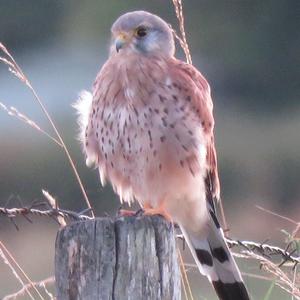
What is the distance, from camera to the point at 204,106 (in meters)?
5.45

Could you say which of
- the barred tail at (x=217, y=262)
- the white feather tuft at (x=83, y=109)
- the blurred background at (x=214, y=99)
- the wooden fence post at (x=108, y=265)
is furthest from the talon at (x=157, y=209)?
the blurred background at (x=214, y=99)

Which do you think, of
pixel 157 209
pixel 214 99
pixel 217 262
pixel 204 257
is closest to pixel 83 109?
pixel 157 209

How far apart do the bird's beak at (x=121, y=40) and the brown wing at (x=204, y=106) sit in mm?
220

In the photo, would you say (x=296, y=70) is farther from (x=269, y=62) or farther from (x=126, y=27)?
(x=126, y=27)

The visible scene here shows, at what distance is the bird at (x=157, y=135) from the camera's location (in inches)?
207

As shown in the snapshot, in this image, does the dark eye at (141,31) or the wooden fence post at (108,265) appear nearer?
the wooden fence post at (108,265)

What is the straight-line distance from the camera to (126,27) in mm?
5520

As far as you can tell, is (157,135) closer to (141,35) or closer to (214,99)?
(141,35)

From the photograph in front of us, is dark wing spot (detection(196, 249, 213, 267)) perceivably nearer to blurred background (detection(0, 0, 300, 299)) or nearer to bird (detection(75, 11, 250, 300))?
bird (detection(75, 11, 250, 300))

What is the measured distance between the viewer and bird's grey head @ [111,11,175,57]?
5520mm

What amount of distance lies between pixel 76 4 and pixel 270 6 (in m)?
3.98

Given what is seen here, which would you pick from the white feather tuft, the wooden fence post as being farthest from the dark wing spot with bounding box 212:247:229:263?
the wooden fence post

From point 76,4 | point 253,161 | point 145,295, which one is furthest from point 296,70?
point 145,295

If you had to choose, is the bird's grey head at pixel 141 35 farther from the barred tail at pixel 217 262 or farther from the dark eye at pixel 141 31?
the barred tail at pixel 217 262
